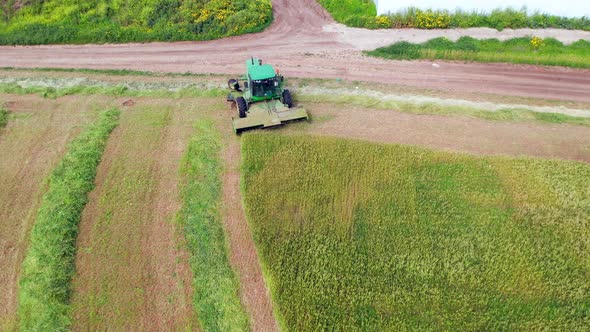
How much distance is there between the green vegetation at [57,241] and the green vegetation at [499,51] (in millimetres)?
18920

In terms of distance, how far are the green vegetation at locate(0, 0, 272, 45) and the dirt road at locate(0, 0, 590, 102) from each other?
→ 2.61 ft

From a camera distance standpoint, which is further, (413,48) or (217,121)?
(413,48)

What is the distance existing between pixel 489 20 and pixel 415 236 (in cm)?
2222

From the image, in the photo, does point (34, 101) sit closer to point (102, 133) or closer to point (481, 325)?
point (102, 133)

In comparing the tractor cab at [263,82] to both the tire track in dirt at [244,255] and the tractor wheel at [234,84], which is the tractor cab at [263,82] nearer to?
the tractor wheel at [234,84]

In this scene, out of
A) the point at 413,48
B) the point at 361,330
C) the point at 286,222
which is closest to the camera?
the point at 361,330

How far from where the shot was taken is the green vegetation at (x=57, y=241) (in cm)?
1269

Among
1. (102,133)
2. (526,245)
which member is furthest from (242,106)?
(526,245)

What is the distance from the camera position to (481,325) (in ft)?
40.7

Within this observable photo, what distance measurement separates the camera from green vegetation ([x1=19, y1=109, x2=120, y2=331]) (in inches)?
500

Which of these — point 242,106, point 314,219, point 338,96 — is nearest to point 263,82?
point 242,106

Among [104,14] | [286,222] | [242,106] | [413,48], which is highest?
[104,14]

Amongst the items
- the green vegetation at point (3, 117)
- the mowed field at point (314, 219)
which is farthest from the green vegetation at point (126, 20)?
the green vegetation at point (3, 117)

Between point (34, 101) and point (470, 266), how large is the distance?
23879 mm
